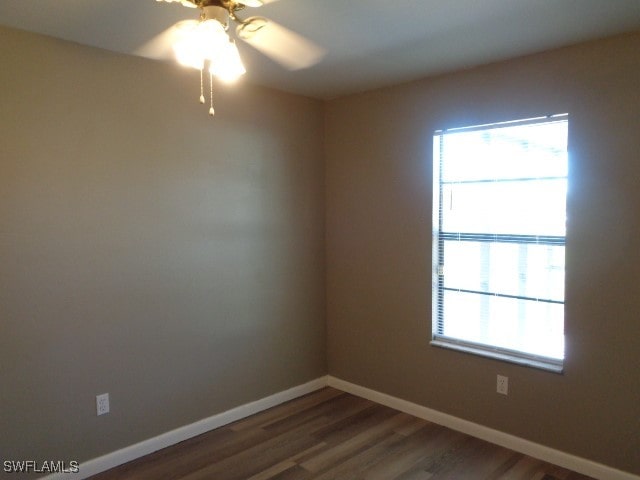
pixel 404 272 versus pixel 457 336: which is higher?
pixel 404 272

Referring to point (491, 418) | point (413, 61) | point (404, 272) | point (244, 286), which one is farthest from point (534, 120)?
point (244, 286)

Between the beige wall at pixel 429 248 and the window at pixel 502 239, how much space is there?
0.27ft

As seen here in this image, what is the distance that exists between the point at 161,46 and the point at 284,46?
675 millimetres

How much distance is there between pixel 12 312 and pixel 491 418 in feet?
9.26

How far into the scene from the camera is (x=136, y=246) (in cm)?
278

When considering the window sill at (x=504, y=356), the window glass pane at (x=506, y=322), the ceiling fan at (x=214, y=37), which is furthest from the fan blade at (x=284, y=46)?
the window sill at (x=504, y=356)

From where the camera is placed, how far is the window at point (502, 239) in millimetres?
2723

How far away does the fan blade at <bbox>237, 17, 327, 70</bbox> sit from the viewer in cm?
233

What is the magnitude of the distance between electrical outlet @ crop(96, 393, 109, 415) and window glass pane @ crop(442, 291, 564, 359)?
7.13 ft

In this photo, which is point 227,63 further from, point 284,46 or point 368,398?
point 368,398

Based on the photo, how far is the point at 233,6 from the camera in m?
1.68

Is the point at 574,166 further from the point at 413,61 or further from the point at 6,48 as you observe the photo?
the point at 6,48

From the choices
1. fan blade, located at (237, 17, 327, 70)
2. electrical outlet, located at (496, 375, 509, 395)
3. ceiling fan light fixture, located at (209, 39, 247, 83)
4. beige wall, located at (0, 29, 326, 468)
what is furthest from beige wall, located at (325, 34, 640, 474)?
ceiling fan light fixture, located at (209, 39, 247, 83)

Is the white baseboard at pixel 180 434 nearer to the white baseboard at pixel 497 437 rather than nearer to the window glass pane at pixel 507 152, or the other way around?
the white baseboard at pixel 497 437
